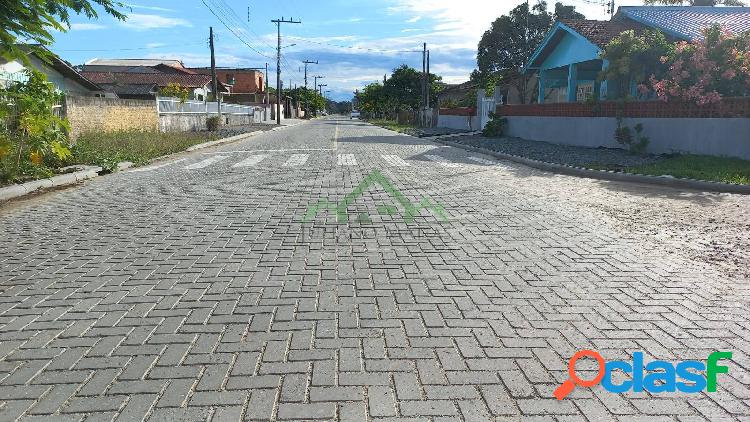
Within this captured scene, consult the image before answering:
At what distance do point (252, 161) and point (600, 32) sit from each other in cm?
1815

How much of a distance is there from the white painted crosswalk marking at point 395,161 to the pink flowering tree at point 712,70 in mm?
7679

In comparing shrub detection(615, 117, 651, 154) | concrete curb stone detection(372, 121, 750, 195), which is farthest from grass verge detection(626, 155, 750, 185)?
shrub detection(615, 117, 651, 154)

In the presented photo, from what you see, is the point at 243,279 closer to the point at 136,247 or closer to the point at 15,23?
the point at 136,247

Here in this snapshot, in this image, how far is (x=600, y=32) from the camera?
82.4 ft

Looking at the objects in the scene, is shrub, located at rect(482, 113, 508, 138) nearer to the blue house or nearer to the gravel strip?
the blue house

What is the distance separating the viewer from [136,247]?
6.16 m

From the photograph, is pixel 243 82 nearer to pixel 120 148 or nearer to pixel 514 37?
pixel 514 37

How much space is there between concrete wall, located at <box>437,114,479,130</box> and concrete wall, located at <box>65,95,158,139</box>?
19706 millimetres

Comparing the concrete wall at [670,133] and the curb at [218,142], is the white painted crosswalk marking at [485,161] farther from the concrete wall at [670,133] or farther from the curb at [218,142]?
Result: the curb at [218,142]

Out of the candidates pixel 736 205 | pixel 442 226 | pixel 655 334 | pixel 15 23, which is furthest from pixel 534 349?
pixel 736 205

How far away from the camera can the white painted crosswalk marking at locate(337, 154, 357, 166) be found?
15.3 m

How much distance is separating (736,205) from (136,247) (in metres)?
9.06

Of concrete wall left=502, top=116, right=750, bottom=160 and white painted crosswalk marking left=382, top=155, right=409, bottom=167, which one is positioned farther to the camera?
white painted crosswalk marking left=382, top=155, right=409, bottom=167

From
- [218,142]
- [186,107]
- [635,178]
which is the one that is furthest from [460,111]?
[635,178]
